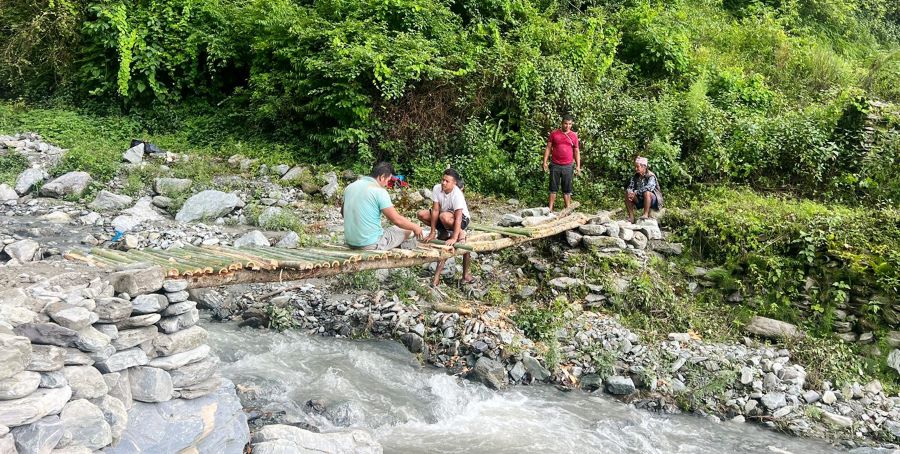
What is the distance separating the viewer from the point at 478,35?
483 inches

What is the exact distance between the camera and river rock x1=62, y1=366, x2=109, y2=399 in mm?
3508

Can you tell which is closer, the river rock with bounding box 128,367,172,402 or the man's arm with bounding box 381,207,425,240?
the river rock with bounding box 128,367,172,402

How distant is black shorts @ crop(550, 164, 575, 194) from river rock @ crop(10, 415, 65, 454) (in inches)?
304

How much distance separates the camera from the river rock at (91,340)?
141 inches

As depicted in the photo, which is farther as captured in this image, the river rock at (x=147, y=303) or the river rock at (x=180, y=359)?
A: the river rock at (x=180, y=359)

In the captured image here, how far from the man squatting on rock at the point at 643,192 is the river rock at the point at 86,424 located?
7364mm

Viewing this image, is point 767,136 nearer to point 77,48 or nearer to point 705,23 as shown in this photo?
point 705,23

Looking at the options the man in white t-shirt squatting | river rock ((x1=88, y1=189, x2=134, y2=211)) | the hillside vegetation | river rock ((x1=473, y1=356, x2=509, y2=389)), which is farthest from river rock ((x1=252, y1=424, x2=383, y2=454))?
the hillside vegetation

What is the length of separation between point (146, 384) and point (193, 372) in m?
0.33

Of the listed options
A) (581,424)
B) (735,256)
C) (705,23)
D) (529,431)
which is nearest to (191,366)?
(529,431)

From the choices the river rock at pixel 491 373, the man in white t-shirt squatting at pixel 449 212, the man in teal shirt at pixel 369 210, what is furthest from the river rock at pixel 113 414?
the man in white t-shirt squatting at pixel 449 212

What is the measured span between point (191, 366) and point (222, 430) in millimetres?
506

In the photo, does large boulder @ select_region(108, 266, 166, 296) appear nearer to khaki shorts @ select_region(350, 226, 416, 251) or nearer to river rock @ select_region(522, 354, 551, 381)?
khaki shorts @ select_region(350, 226, 416, 251)

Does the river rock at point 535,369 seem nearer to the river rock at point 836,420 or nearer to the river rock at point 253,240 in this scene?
the river rock at point 836,420
